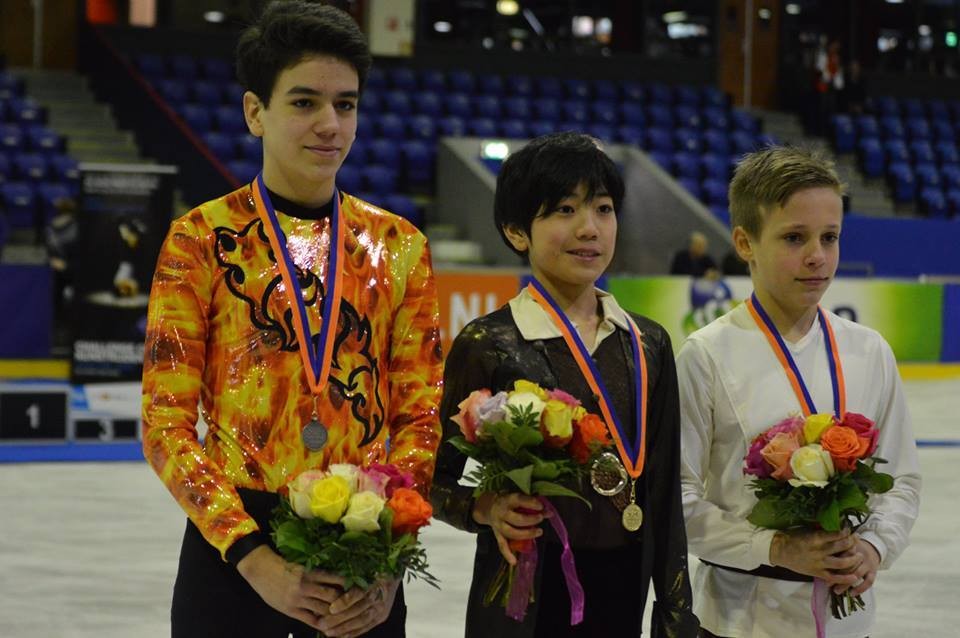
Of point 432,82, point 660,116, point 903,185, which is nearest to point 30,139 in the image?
point 432,82

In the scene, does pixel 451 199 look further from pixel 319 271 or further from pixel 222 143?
pixel 319 271

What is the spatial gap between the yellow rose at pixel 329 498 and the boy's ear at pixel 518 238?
2.57 feet

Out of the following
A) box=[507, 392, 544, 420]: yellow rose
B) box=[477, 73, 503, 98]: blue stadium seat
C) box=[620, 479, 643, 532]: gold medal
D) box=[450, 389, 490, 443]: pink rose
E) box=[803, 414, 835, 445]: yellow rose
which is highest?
box=[477, 73, 503, 98]: blue stadium seat

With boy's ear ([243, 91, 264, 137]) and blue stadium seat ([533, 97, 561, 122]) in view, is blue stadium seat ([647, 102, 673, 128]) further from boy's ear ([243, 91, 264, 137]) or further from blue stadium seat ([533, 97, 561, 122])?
boy's ear ([243, 91, 264, 137])

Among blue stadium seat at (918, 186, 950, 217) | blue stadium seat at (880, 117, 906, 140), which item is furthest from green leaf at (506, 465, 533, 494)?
blue stadium seat at (880, 117, 906, 140)

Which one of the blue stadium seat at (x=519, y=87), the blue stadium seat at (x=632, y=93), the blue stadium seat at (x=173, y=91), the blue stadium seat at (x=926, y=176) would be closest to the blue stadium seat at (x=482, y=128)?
the blue stadium seat at (x=519, y=87)

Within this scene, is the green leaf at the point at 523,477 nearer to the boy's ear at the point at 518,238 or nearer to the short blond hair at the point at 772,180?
the boy's ear at the point at 518,238

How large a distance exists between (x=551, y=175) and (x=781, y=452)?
672 millimetres

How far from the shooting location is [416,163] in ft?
58.8

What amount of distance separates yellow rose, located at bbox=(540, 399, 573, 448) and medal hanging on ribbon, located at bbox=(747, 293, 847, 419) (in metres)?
0.73

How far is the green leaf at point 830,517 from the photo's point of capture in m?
2.56

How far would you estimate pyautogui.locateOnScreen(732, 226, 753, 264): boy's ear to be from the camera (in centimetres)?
306

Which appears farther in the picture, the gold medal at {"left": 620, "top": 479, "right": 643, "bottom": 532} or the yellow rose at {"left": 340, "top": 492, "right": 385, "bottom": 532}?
the gold medal at {"left": 620, "top": 479, "right": 643, "bottom": 532}

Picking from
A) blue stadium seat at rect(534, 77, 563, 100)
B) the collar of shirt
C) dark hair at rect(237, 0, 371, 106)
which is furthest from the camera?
blue stadium seat at rect(534, 77, 563, 100)
